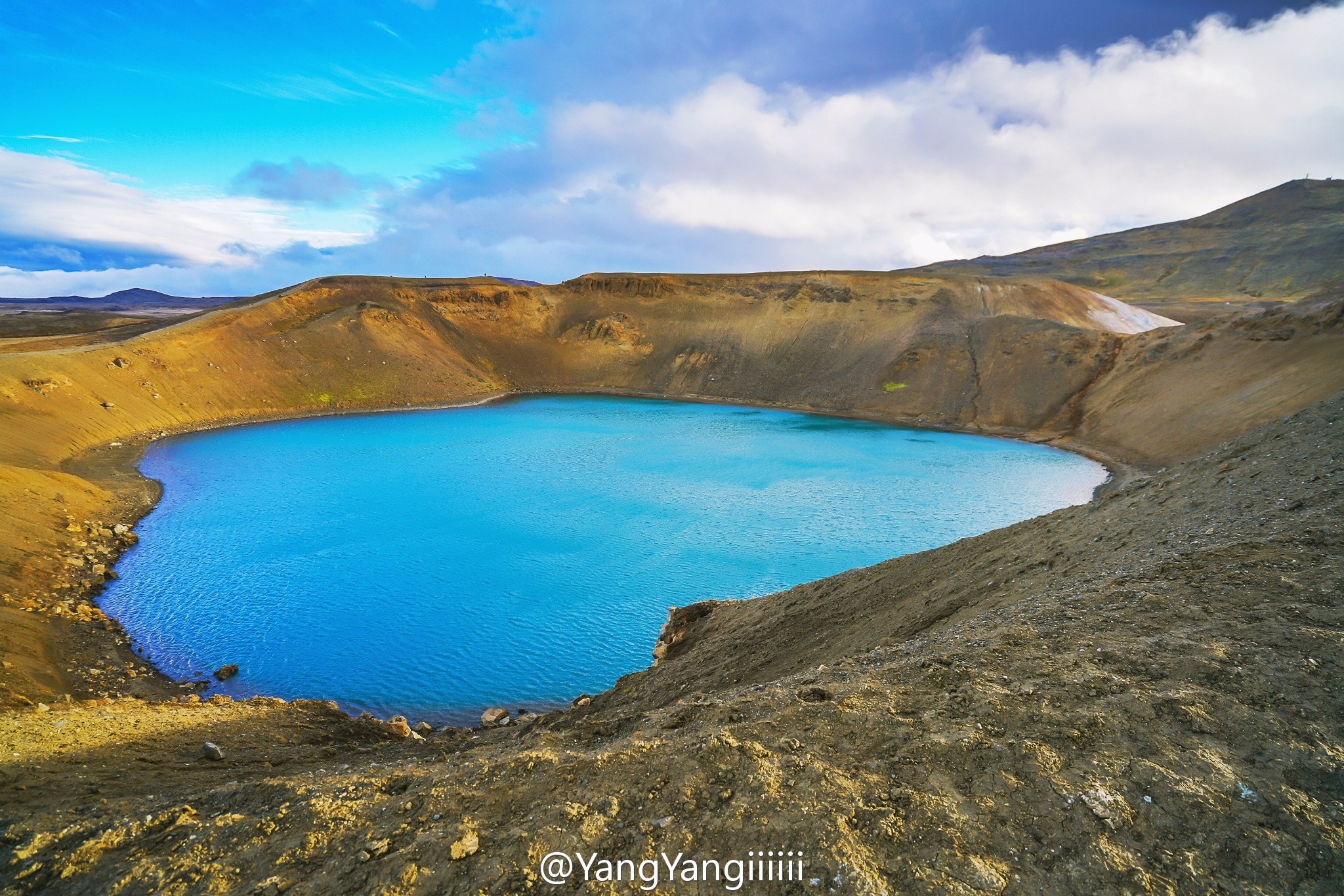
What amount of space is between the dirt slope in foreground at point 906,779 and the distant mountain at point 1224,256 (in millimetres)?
76477

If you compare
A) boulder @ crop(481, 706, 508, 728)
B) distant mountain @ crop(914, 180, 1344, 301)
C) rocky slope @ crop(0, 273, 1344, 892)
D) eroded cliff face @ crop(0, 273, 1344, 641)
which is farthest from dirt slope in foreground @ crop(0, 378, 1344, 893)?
distant mountain @ crop(914, 180, 1344, 301)

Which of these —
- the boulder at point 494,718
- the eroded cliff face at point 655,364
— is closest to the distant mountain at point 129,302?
the eroded cliff face at point 655,364

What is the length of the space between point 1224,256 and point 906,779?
4805 inches

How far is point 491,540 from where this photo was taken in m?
20.1

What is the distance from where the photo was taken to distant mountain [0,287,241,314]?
5408 inches

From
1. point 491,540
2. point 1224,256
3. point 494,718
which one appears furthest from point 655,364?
point 1224,256

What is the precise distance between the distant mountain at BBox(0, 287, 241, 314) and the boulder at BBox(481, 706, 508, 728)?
508ft

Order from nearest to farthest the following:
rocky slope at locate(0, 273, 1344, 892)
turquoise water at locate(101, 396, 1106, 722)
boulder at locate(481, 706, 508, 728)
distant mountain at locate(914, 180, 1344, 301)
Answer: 1. rocky slope at locate(0, 273, 1344, 892)
2. boulder at locate(481, 706, 508, 728)
3. turquoise water at locate(101, 396, 1106, 722)
4. distant mountain at locate(914, 180, 1344, 301)

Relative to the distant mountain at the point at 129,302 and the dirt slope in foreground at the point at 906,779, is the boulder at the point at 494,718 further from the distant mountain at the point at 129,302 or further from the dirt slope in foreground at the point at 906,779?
the distant mountain at the point at 129,302

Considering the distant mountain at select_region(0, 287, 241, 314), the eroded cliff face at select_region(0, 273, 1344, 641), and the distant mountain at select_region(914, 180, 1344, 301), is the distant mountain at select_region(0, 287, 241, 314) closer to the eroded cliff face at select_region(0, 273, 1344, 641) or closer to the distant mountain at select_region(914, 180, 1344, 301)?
the eroded cliff face at select_region(0, 273, 1344, 641)

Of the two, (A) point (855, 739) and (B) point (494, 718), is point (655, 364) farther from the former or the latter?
(A) point (855, 739)

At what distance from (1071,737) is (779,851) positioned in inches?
89.0

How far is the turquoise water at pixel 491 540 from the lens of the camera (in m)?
13.3

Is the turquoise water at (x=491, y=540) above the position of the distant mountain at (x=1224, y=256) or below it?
below
